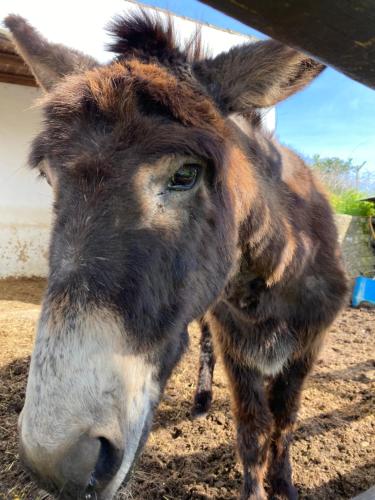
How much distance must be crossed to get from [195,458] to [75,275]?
231 centimetres

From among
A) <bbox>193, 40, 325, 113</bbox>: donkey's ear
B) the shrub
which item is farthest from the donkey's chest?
the shrub

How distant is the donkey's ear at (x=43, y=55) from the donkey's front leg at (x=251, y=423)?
6.59 ft

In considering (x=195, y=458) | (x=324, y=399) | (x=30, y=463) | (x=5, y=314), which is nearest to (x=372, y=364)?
(x=324, y=399)

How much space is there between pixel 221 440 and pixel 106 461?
7.59 ft

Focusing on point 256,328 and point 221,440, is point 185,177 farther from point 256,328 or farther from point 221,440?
point 221,440

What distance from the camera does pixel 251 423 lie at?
261 cm

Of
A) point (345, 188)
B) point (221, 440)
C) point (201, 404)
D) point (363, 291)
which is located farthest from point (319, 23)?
point (345, 188)

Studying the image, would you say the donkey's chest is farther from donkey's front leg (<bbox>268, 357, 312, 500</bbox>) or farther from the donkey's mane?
the donkey's mane

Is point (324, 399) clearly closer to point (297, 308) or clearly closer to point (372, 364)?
point (372, 364)

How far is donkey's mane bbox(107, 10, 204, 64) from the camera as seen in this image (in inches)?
69.8

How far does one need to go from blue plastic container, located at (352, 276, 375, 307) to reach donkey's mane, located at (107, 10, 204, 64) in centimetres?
635

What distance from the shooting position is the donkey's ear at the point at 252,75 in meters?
1.69

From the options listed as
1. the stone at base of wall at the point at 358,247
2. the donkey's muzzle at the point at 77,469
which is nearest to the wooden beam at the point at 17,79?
the stone at base of wall at the point at 358,247

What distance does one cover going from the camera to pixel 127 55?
70.2 inches
